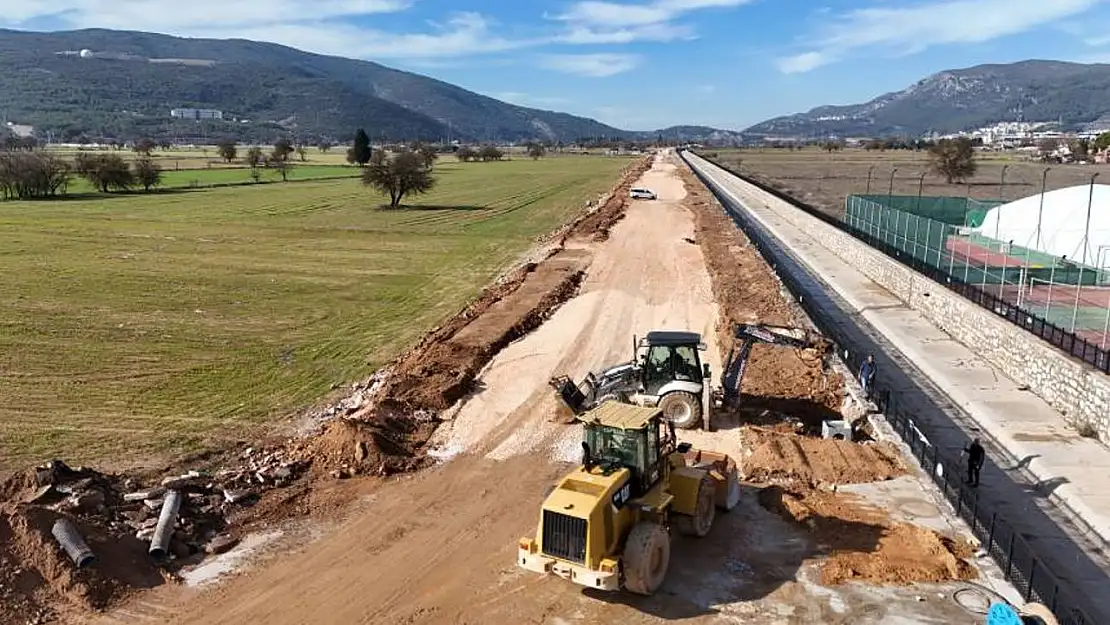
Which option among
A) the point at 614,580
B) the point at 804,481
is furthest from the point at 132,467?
the point at 804,481

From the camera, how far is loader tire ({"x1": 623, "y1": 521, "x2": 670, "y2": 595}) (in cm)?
1133

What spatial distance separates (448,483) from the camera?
1633 cm

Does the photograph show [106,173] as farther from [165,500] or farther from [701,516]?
[701,516]

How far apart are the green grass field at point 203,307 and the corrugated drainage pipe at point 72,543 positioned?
4.74m

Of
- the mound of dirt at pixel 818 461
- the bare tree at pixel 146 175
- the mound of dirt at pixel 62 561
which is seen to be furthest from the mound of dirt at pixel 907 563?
the bare tree at pixel 146 175

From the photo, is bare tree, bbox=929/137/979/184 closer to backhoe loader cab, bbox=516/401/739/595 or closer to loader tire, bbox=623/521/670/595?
backhoe loader cab, bbox=516/401/739/595

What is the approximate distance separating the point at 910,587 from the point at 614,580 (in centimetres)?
483

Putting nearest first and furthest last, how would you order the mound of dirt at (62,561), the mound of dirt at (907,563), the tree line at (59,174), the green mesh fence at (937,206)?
1. the mound of dirt at (62,561)
2. the mound of dirt at (907,563)
3. the green mesh fence at (937,206)
4. the tree line at (59,174)

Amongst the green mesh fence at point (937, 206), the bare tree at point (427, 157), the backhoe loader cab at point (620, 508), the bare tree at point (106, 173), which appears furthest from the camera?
the bare tree at point (427, 157)

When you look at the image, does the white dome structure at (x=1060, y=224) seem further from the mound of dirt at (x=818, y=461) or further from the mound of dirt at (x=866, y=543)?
the mound of dirt at (x=866, y=543)

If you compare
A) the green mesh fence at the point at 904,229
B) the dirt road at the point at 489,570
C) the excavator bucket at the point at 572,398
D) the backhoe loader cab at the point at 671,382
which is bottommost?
the dirt road at the point at 489,570

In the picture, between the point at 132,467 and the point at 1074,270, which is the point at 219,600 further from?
the point at 1074,270

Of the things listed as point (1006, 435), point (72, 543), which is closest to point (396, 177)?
point (1006, 435)

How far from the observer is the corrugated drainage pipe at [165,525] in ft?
42.5
